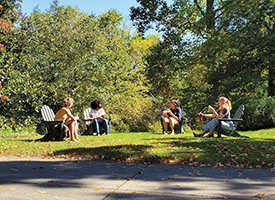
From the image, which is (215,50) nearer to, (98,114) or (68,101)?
(98,114)

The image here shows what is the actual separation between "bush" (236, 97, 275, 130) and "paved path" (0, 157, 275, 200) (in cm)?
1033

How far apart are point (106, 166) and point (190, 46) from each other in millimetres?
15647

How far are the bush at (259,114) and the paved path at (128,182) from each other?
10.3m

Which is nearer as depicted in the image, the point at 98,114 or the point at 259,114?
the point at 98,114

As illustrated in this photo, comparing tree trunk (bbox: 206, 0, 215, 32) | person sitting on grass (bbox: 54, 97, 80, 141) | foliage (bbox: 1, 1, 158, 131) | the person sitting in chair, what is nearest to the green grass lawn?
person sitting on grass (bbox: 54, 97, 80, 141)

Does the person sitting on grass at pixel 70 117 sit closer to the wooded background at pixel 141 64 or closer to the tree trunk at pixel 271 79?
the wooded background at pixel 141 64

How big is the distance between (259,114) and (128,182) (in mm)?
12418

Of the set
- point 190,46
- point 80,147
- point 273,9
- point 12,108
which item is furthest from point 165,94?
point 80,147

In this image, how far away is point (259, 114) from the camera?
15.1 m

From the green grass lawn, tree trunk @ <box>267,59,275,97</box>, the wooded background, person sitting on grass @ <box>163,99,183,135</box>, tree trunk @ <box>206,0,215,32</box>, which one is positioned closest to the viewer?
the green grass lawn

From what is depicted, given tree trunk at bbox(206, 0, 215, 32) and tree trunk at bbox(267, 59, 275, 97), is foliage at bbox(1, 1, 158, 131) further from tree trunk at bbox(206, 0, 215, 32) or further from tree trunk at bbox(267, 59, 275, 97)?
tree trunk at bbox(267, 59, 275, 97)

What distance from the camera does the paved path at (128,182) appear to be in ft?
12.0

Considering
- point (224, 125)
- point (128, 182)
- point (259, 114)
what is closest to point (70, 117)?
point (224, 125)

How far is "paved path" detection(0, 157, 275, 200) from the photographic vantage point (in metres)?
3.66
